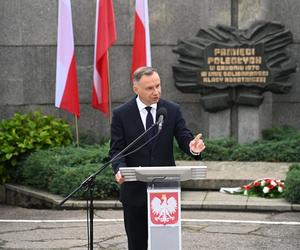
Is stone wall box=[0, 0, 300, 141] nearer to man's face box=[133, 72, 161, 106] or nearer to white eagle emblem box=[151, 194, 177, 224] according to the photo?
man's face box=[133, 72, 161, 106]

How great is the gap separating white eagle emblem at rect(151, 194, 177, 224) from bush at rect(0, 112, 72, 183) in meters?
6.65

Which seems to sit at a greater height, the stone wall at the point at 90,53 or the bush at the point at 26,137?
the stone wall at the point at 90,53

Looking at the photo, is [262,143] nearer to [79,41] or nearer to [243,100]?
[243,100]

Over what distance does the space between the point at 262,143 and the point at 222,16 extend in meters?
2.24

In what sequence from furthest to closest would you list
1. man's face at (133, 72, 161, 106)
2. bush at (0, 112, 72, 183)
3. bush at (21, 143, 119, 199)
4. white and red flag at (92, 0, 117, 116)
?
1. white and red flag at (92, 0, 117, 116)
2. bush at (0, 112, 72, 183)
3. bush at (21, 143, 119, 199)
4. man's face at (133, 72, 161, 106)

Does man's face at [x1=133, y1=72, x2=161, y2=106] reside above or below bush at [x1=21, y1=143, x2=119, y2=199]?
above

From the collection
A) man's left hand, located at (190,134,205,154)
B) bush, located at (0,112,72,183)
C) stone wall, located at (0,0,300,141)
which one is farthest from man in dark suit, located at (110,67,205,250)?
stone wall, located at (0,0,300,141)

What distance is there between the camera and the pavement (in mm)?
10023

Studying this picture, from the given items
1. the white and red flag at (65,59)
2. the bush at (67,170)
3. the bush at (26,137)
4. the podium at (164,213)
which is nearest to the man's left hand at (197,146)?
the podium at (164,213)

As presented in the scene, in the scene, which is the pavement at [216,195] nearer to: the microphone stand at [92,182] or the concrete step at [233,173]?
the concrete step at [233,173]

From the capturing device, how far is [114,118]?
5.99 metres

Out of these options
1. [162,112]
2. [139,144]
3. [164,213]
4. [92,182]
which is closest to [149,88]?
[162,112]

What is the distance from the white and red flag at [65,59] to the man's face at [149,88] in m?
6.99

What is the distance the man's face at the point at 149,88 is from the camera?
564cm
